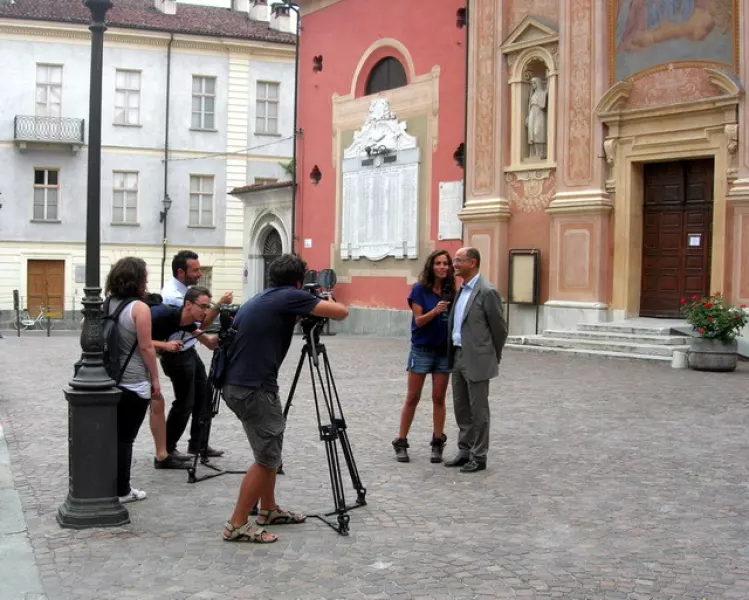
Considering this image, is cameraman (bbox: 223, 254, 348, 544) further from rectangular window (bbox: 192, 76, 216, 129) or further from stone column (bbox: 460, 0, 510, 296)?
rectangular window (bbox: 192, 76, 216, 129)

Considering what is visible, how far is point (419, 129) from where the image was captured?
24.6 metres

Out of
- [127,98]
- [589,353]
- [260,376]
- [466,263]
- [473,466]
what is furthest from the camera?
[127,98]

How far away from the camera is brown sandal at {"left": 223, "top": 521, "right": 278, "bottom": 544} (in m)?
5.93

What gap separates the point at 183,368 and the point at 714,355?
985cm

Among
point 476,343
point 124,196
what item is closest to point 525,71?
point 476,343

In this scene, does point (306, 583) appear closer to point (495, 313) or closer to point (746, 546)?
point (746, 546)

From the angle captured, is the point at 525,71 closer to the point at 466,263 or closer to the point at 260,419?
the point at 466,263

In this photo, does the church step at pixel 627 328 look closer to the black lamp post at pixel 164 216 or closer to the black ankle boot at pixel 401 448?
the black ankle boot at pixel 401 448

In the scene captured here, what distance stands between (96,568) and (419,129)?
20.1m

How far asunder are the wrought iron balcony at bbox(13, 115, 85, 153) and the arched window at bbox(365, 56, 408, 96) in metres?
16.9

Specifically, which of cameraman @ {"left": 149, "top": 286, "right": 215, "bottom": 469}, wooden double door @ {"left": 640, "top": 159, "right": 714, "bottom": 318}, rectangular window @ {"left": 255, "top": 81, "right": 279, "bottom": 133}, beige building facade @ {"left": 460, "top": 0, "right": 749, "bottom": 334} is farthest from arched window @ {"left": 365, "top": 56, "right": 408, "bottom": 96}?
cameraman @ {"left": 149, "top": 286, "right": 215, "bottom": 469}

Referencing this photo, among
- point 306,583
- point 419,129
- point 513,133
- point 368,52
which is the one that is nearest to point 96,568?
point 306,583

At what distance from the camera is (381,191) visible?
25.9 meters

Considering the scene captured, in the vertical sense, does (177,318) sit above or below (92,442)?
above
